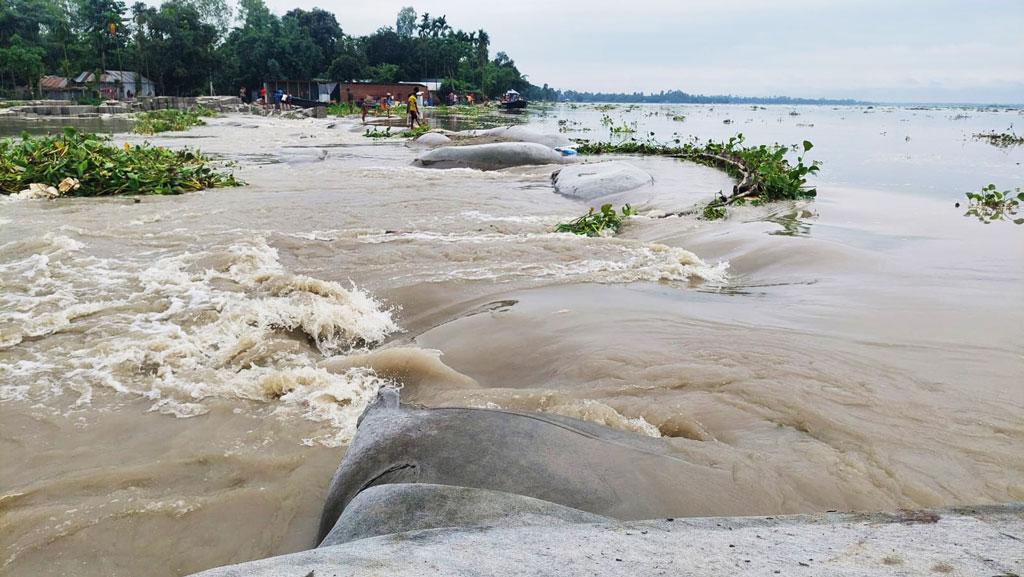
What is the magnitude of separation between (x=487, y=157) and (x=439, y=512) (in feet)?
48.6

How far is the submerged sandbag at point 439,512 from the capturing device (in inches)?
71.7

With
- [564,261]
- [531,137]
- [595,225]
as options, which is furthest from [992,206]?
[531,137]

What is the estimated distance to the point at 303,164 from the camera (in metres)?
15.6

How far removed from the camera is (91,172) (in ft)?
35.3

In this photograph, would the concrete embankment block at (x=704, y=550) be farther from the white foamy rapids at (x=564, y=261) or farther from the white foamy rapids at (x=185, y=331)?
the white foamy rapids at (x=564, y=261)

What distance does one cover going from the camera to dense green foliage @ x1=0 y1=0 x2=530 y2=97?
56.2 m

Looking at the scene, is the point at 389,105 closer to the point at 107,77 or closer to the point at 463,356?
the point at 107,77

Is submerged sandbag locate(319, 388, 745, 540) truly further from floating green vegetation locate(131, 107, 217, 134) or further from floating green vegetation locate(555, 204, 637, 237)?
floating green vegetation locate(131, 107, 217, 134)

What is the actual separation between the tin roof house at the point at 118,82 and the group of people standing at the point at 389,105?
20385 millimetres

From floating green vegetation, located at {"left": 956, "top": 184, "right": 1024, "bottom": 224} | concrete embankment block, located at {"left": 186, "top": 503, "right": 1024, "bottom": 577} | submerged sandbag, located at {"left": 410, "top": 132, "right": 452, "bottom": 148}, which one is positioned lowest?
concrete embankment block, located at {"left": 186, "top": 503, "right": 1024, "bottom": 577}

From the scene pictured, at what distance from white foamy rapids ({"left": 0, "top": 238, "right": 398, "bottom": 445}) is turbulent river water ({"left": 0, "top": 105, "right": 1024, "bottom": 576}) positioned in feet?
0.08

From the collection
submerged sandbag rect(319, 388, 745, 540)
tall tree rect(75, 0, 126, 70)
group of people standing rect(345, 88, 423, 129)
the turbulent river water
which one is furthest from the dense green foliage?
submerged sandbag rect(319, 388, 745, 540)

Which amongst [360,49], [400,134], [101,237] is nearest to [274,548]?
[101,237]

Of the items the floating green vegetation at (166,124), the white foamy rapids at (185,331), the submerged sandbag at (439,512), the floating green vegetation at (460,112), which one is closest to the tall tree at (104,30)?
the floating green vegetation at (460,112)
